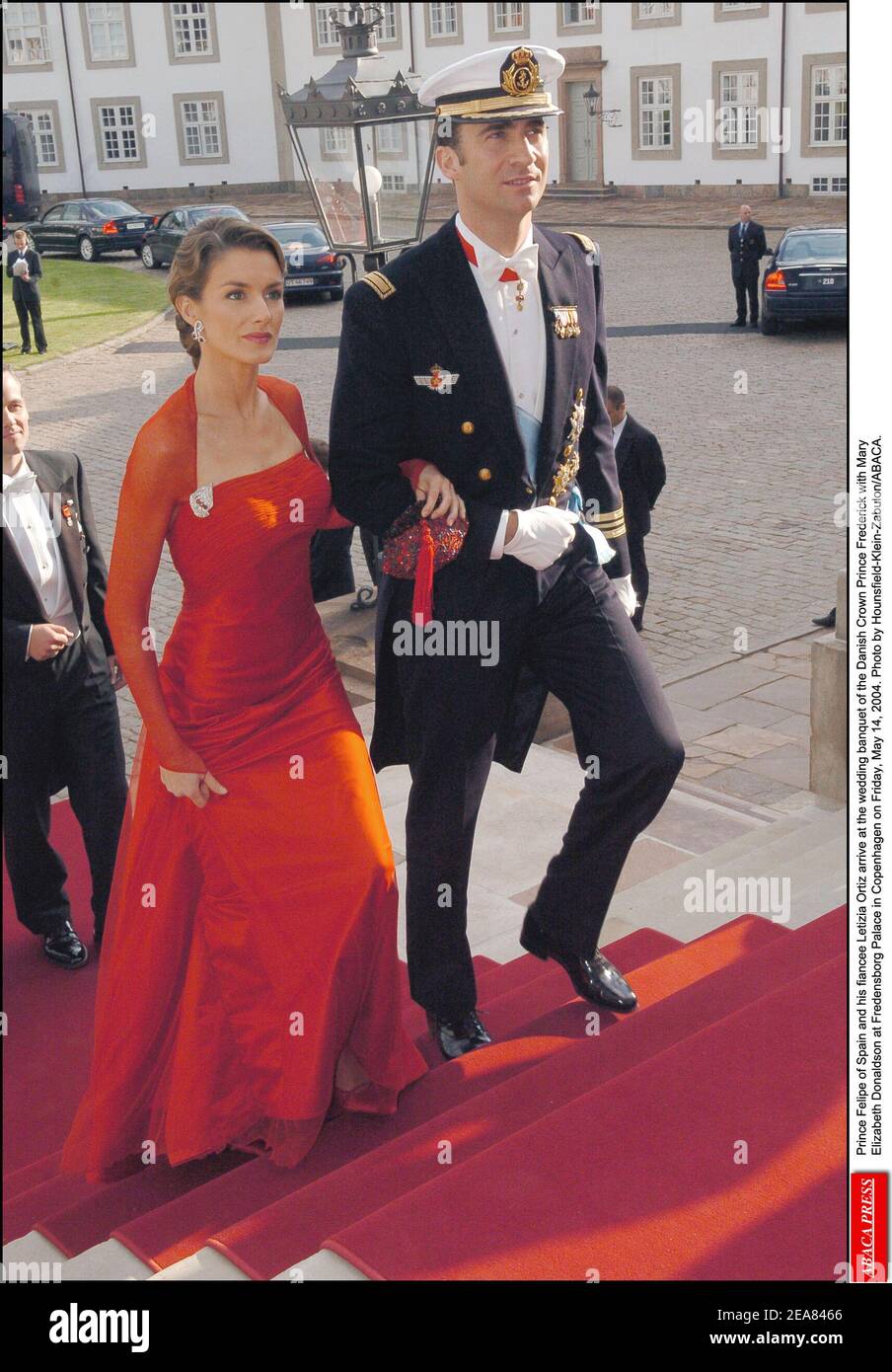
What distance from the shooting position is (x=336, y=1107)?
3.51 metres

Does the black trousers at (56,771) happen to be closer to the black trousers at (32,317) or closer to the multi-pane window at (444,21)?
the black trousers at (32,317)

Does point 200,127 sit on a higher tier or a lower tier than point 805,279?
higher

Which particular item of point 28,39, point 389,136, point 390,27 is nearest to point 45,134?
point 28,39

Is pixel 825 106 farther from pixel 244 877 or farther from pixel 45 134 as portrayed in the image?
pixel 244 877

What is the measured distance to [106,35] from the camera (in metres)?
39.8

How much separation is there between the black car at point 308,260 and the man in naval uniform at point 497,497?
18359 mm

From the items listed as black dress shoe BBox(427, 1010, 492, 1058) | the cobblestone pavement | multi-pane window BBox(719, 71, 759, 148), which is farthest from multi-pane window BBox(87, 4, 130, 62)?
black dress shoe BBox(427, 1010, 492, 1058)

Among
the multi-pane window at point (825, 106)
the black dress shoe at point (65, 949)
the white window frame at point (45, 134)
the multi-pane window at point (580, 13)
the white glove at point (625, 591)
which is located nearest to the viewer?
the white glove at point (625, 591)

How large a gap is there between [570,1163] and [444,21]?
31.3m

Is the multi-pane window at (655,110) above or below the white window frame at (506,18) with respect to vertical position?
below

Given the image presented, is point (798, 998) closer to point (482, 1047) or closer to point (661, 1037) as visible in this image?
point (661, 1037)

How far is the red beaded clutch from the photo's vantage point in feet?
10.9

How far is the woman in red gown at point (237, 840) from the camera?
130 inches

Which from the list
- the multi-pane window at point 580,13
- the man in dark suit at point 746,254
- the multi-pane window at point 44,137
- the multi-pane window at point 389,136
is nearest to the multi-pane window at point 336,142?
the multi-pane window at point 389,136
